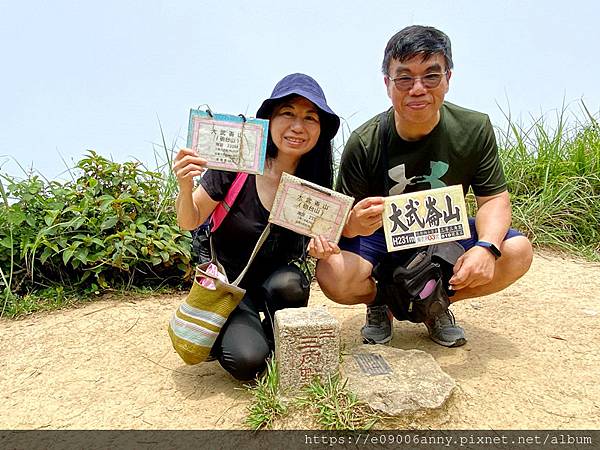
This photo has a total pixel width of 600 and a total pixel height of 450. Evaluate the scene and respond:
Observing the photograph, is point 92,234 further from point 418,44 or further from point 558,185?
point 558,185

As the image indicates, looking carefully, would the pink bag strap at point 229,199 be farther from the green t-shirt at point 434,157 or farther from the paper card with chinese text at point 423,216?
the paper card with chinese text at point 423,216

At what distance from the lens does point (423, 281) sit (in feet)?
8.22

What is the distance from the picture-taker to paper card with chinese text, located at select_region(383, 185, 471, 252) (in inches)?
93.4

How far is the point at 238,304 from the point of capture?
256 cm

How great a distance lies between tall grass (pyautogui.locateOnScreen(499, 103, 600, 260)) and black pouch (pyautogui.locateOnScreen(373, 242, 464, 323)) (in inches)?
103

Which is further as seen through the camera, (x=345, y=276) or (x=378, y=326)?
(x=378, y=326)

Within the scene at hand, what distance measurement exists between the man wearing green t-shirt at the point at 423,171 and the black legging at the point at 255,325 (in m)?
0.19

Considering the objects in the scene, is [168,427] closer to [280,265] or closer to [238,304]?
[238,304]

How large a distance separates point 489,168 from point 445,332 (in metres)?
0.87

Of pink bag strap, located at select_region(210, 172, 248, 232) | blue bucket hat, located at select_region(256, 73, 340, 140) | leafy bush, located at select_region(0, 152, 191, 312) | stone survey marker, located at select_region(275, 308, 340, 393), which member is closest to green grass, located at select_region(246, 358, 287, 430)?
stone survey marker, located at select_region(275, 308, 340, 393)

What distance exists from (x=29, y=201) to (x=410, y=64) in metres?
3.02

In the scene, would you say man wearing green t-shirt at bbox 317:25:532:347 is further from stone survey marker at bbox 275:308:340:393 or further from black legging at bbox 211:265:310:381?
stone survey marker at bbox 275:308:340:393

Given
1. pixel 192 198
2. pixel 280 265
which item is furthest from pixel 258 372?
pixel 192 198

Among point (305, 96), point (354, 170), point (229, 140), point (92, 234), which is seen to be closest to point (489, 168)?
point (354, 170)
